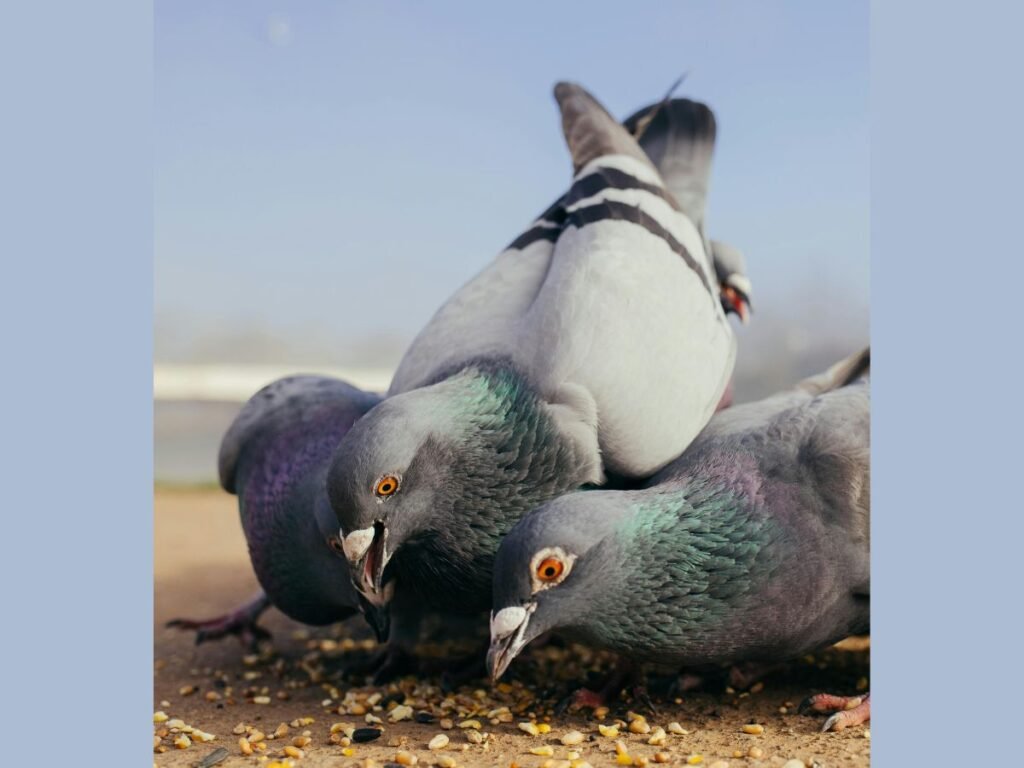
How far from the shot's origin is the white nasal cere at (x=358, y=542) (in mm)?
2713

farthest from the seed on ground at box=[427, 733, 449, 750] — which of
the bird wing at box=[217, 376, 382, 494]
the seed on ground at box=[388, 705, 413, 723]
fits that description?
the bird wing at box=[217, 376, 382, 494]

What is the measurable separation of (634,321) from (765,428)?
1.76 feet

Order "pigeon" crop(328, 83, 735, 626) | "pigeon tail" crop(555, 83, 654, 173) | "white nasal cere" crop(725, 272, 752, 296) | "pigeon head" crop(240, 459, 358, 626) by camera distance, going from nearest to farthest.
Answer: "pigeon" crop(328, 83, 735, 626), "pigeon head" crop(240, 459, 358, 626), "pigeon tail" crop(555, 83, 654, 173), "white nasal cere" crop(725, 272, 752, 296)

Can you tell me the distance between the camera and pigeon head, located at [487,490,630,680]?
8.20 feet

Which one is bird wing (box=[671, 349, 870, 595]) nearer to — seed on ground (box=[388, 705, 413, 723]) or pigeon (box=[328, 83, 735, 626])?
pigeon (box=[328, 83, 735, 626])

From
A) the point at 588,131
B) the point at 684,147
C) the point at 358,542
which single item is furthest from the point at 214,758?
the point at 684,147

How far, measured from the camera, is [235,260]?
403 cm

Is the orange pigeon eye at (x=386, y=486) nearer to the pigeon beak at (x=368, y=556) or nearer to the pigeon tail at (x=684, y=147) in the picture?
the pigeon beak at (x=368, y=556)

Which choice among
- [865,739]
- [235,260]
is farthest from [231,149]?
[865,739]

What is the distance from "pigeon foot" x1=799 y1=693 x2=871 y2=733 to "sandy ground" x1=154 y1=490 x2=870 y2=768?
33 mm

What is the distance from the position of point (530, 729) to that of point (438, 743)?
29 centimetres

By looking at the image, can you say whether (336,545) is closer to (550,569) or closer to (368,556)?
(368,556)

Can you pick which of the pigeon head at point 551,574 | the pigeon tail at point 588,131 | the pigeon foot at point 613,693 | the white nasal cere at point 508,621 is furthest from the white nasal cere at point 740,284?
the white nasal cere at point 508,621

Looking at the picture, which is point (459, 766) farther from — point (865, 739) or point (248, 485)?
point (248, 485)
